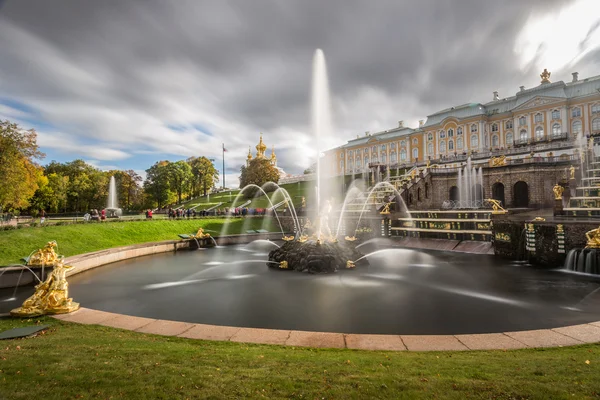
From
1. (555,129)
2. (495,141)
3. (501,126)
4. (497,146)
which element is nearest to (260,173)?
(497,146)

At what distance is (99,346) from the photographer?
5938 millimetres

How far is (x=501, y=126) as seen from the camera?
68938mm

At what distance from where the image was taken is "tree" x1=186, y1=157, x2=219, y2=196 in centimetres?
8725

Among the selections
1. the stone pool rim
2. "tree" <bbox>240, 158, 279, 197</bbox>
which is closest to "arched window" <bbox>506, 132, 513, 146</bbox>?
"tree" <bbox>240, 158, 279, 197</bbox>

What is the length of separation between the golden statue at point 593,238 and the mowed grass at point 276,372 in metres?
11.4

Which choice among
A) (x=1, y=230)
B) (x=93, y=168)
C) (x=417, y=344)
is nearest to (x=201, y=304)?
(x=417, y=344)

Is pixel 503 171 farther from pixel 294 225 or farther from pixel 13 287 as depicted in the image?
pixel 13 287

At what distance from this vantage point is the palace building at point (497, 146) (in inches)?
1314

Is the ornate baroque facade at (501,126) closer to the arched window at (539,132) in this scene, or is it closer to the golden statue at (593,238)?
the arched window at (539,132)

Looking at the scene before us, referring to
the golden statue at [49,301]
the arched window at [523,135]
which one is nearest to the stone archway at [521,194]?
the arched window at [523,135]

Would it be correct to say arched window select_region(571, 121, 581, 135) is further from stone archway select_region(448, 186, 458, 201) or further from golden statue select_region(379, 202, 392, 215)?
golden statue select_region(379, 202, 392, 215)

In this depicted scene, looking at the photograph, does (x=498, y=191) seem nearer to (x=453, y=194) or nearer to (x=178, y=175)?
(x=453, y=194)

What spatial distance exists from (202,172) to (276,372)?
87724 millimetres

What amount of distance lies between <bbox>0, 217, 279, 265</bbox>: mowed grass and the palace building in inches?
988
